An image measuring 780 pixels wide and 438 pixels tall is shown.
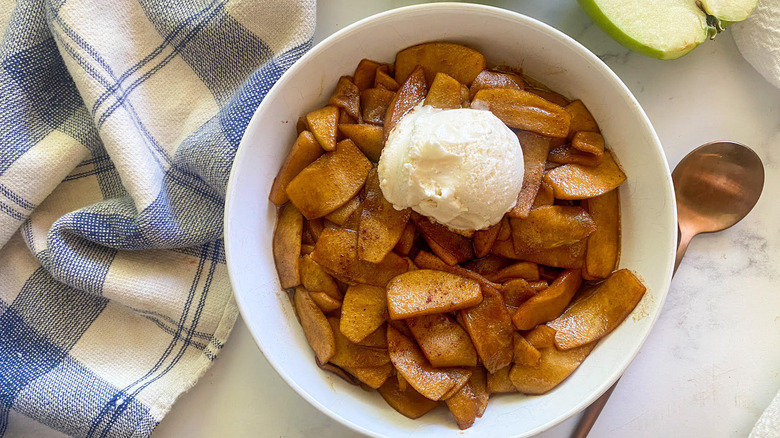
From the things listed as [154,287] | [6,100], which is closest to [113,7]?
[6,100]

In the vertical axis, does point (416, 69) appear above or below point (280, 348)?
above

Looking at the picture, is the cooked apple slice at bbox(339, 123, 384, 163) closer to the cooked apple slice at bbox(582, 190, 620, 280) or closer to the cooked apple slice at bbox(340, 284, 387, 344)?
the cooked apple slice at bbox(340, 284, 387, 344)

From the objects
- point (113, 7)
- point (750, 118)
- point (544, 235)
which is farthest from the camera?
point (750, 118)

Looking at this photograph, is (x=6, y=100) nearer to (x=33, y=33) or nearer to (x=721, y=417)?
(x=33, y=33)

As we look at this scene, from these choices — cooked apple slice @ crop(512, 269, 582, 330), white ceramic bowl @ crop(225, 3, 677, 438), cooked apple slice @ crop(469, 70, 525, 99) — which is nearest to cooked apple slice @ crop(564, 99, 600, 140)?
white ceramic bowl @ crop(225, 3, 677, 438)

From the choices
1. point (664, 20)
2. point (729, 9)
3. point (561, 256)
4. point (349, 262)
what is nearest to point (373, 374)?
point (349, 262)

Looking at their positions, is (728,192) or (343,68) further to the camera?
(728,192)

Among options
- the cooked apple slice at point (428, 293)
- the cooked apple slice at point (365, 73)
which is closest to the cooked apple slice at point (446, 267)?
the cooked apple slice at point (428, 293)
